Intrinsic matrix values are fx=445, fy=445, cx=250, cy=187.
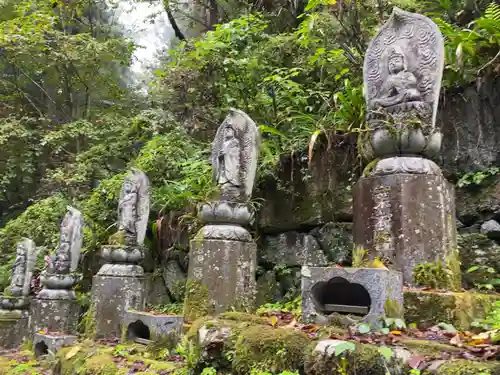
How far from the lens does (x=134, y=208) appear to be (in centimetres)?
686

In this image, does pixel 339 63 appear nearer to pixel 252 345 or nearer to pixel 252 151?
pixel 252 151

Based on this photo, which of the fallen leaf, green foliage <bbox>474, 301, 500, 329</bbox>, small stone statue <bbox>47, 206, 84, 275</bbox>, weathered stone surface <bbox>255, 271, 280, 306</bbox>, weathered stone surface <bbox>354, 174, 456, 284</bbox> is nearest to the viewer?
the fallen leaf

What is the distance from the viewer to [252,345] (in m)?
3.01

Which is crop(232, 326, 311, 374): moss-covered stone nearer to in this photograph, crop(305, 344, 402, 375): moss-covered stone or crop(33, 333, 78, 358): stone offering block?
crop(305, 344, 402, 375): moss-covered stone

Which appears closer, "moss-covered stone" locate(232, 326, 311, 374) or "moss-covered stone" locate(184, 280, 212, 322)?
"moss-covered stone" locate(232, 326, 311, 374)

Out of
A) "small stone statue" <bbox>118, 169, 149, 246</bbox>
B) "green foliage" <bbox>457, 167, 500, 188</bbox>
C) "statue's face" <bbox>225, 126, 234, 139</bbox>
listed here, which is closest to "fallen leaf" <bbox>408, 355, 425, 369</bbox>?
"green foliage" <bbox>457, 167, 500, 188</bbox>

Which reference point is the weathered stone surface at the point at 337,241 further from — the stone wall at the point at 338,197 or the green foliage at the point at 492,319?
the green foliage at the point at 492,319

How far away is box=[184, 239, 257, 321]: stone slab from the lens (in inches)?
184

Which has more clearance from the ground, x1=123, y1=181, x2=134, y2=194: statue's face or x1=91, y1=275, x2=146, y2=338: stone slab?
x1=123, y1=181, x2=134, y2=194: statue's face

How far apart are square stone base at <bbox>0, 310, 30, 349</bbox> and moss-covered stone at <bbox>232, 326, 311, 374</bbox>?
272 inches

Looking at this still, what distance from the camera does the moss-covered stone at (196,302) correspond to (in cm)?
464

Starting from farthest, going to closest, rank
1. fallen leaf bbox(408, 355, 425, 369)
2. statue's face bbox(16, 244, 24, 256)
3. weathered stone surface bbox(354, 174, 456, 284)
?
statue's face bbox(16, 244, 24, 256) < weathered stone surface bbox(354, 174, 456, 284) < fallen leaf bbox(408, 355, 425, 369)

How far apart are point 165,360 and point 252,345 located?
208 centimetres

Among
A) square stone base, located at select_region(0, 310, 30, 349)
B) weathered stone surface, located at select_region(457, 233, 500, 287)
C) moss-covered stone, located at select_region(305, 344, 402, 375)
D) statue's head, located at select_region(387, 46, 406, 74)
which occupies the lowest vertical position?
square stone base, located at select_region(0, 310, 30, 349)
